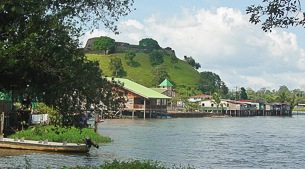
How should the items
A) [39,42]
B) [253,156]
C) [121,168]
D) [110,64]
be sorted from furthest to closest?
[110,64], [253,156], [121,168], [39,42]

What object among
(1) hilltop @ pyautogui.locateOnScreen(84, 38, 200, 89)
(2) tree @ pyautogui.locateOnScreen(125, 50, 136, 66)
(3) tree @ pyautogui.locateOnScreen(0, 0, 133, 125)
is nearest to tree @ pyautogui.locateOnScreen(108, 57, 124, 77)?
(1) hilltop @ pyautogui.locateOnScreen(84, 38, 200, 89)

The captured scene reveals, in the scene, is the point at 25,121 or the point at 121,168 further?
the point at 25,121

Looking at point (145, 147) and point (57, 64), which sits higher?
point (57, 64)

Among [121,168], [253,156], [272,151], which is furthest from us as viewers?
[272,151]

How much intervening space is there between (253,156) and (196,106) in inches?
3837

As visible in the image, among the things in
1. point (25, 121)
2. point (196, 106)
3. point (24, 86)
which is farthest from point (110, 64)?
point (24, 86)

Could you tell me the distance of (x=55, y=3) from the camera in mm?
12906

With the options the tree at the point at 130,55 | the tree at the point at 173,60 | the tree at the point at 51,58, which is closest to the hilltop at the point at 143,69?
the tree at the point at 173,60

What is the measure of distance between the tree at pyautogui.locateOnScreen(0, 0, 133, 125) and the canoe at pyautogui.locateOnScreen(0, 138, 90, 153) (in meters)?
16.5

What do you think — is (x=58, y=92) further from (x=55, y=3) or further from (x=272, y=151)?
(x=272, y=151)

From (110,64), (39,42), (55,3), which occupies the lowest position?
(39,42)

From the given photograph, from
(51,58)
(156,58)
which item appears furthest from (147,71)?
(51,58)

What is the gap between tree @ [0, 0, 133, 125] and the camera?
1173 centimetres

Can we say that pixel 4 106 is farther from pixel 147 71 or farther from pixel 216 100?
pixel 147 71
